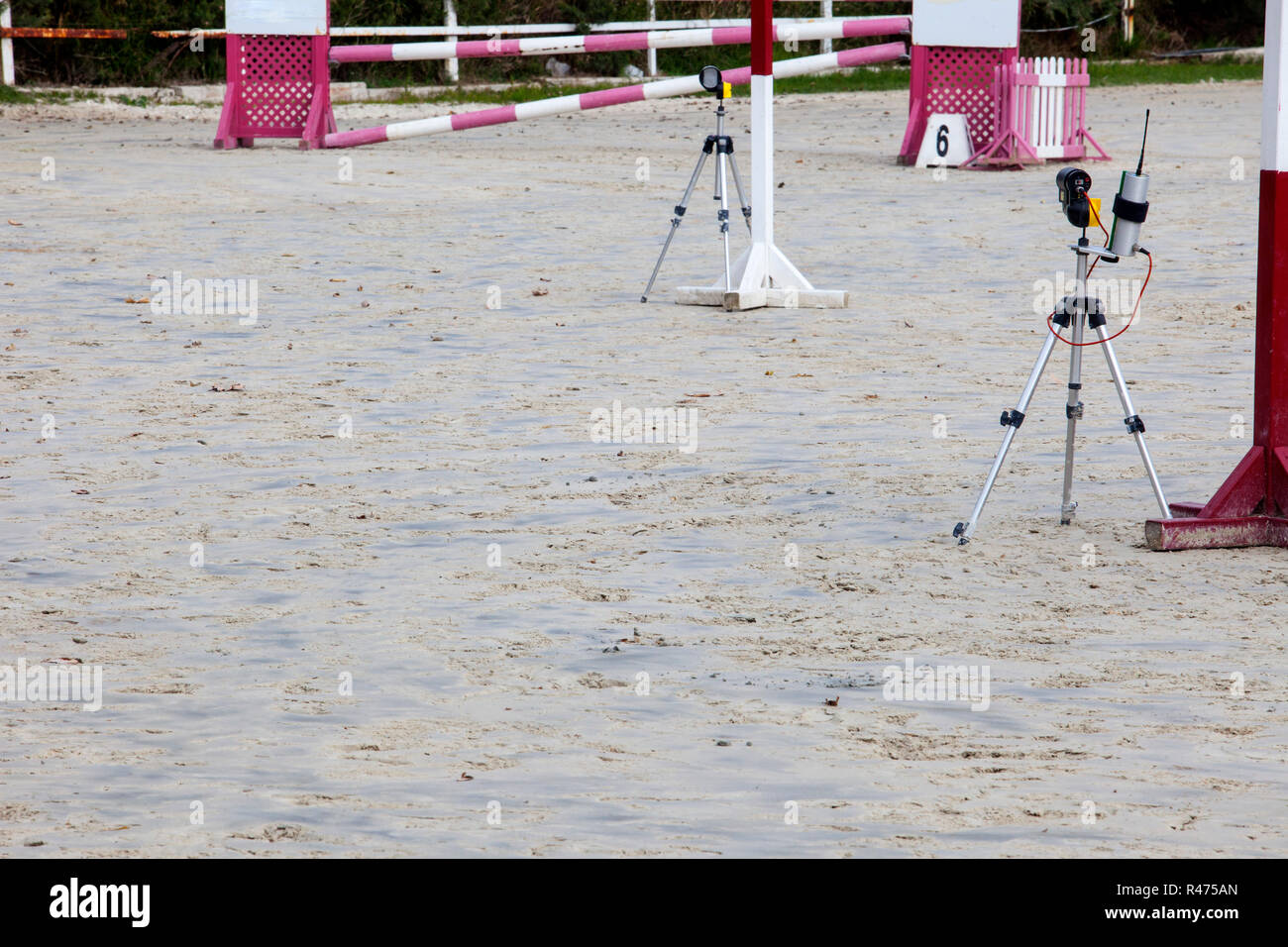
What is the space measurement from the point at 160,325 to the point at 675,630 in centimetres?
651

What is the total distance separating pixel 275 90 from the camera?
21.7 m

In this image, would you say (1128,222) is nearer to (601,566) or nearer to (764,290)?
(601,566)

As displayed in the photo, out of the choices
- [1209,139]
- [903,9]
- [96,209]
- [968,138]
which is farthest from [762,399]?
[903,9]

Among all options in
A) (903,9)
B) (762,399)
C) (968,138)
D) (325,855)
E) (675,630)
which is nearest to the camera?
(325,855)

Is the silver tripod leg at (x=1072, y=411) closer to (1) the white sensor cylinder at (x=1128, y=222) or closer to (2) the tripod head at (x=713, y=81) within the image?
(1) the white sensor cylinder at (x=1128, y=222)

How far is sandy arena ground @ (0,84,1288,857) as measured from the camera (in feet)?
14.8

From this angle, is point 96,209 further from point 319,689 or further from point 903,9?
point 903,9

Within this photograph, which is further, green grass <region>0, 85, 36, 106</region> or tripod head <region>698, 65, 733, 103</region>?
green grass <region>0, 85, 36, 106</region>

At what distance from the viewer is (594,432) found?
8711 mm

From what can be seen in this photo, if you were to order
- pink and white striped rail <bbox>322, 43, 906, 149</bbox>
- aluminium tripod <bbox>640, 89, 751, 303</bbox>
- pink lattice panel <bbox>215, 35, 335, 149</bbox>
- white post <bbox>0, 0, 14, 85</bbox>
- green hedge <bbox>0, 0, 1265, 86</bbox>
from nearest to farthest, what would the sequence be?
1. aluminium tripod <bbox>640, 89, 751, 303</bbox>
2. pink and white striped rail <bbox>322, 43, 906, 149</bbox>
3. pink lattice panel <bbox>215, 35, 335, 149</bbox>
4. white post <bbox>0, 0, 14, 85</bbox>
5. green hedge <bbox>0, 0, 1265, 86</bbox>

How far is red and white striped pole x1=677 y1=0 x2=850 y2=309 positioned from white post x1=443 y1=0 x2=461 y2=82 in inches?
761

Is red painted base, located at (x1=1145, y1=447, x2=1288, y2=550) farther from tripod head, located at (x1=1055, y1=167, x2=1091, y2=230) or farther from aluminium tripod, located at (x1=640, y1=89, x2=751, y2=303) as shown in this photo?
aluminium tripod, located at (x1=640, y1=89, x2=751, y2=303)

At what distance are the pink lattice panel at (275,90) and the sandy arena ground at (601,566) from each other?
7189 mm

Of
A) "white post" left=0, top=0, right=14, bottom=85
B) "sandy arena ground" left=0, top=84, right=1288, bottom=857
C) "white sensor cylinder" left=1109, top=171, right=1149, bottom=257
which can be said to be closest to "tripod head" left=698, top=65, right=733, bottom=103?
"sandy arena ground" left=0, top=84, right=1288, bottom=857
